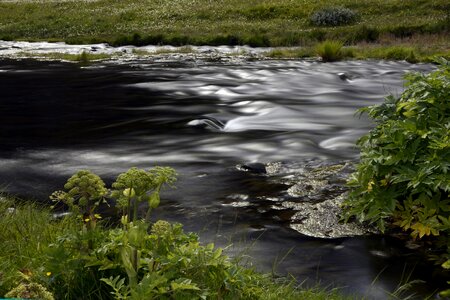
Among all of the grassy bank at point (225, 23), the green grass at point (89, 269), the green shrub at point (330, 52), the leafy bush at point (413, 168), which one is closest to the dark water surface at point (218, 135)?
the leafy bush at point (413, 168)

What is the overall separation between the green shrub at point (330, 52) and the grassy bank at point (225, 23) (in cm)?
403

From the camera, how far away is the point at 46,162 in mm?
11164

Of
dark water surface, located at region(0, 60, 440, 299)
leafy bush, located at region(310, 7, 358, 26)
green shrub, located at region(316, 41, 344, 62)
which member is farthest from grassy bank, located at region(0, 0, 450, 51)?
dark water surface, located at region(0, 60, 440, 299)

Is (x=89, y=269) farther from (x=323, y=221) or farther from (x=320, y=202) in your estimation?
(x=320, y=202)

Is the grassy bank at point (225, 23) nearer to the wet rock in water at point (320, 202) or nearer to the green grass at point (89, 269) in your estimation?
the wet rock in water at point (320, 202)

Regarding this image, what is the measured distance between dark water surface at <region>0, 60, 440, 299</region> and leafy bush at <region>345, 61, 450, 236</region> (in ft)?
1.23

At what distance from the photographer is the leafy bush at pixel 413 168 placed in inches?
252

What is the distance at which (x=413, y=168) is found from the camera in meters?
6.71

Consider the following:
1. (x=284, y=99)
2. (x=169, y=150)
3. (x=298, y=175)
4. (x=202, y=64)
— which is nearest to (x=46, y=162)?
(x=169, y=150)

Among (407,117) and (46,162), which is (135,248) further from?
(46,162)

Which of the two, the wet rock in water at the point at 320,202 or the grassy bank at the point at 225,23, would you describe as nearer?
the wet rock in water at the point at 320,202

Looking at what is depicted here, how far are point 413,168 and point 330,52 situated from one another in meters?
21.2

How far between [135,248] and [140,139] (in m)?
9.32

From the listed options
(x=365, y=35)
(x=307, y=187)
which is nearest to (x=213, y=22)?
(x=365, y=35)
